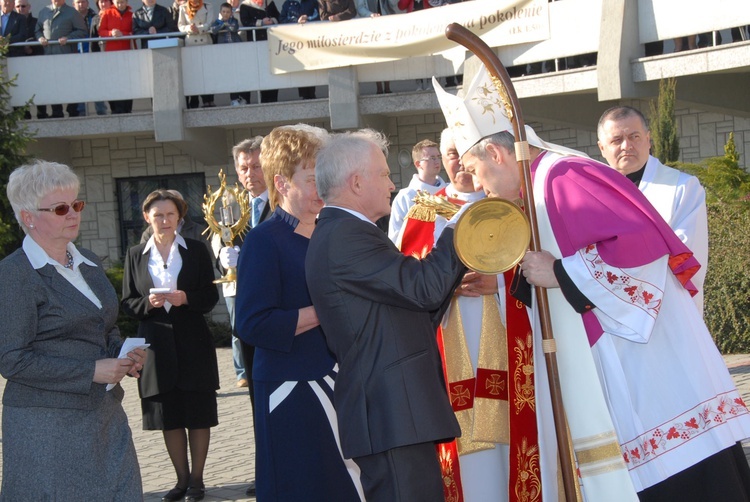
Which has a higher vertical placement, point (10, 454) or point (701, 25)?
point (701, 25)

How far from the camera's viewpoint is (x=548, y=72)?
14430mm

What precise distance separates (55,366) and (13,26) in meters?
15.0

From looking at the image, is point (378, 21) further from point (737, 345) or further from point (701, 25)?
point (737, 345)

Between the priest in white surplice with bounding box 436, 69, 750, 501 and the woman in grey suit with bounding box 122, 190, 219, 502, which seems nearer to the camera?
the priest in white surplice with bounding box 436, 69, 750, 501

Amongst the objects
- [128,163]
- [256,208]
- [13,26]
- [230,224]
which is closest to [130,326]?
[128,163]

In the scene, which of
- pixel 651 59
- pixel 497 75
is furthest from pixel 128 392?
pixel 497 75

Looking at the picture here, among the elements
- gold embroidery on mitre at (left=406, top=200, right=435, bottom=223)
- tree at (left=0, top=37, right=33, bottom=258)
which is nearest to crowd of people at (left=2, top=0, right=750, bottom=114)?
tree at (left=0, top=37, right=33, bottom=258)

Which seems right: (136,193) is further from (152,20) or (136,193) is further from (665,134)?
(665,134)

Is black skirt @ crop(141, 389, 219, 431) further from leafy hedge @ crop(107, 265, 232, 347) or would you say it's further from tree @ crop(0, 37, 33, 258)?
tree @ crop(0, 37, 33, 258)

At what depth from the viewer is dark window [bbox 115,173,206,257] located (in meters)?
18.3

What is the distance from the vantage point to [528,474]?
14.4ft

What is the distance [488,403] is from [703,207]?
1.69 metres

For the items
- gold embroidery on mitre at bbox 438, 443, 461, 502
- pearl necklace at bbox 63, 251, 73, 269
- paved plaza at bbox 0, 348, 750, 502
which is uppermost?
pearl necklace at bbox 63, 251, 73, 269

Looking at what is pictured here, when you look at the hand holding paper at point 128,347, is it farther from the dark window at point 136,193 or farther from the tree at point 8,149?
the dark window at point 136,193
